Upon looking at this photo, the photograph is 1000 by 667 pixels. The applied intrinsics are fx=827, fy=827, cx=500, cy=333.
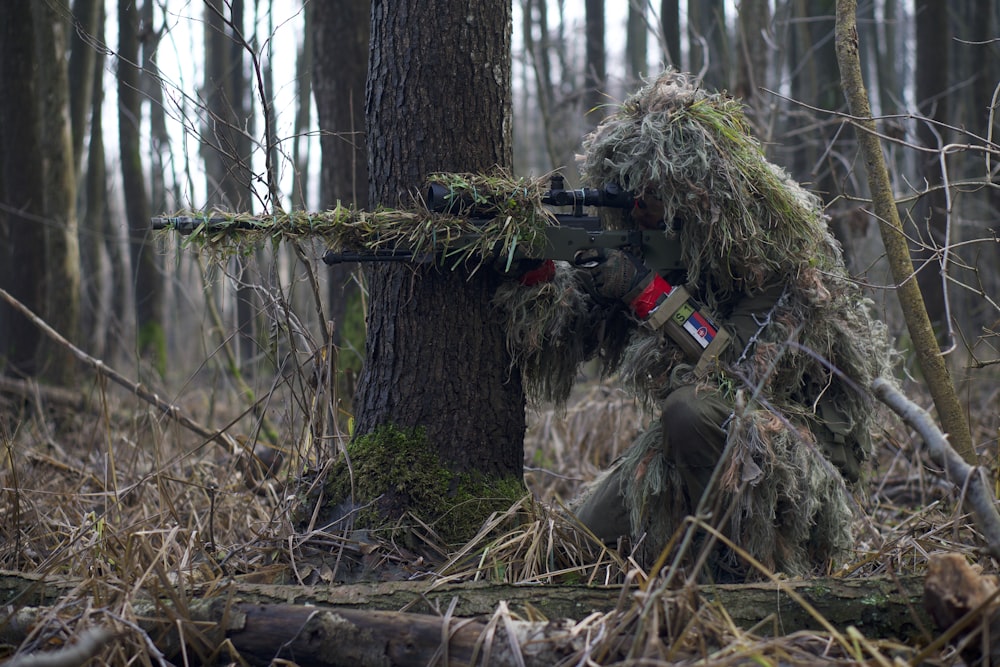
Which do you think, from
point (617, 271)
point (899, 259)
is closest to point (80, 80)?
point (617, 271)

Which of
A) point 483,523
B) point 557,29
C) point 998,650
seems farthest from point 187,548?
point 557,29

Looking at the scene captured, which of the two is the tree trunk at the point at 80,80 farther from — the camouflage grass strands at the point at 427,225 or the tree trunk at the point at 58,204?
the camouflage grass strands at the point at 427,225

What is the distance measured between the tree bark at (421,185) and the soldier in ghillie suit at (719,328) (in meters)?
0.19

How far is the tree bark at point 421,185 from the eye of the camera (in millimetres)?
3133

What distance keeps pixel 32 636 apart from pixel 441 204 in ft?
6.04

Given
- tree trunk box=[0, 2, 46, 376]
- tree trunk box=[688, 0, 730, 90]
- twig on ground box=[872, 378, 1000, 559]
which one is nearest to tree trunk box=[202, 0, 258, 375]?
tree trunk box=[0, 2, 46, 376]

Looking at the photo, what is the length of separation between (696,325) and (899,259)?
34.2 inches

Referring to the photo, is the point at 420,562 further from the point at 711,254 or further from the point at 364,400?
the point at 711,254

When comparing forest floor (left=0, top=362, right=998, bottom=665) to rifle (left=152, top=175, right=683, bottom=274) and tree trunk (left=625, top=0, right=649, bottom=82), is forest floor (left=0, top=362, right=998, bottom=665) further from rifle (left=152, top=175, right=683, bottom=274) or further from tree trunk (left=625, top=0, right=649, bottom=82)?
tree trunk (left=625, top=0, right=649, bottom=82)

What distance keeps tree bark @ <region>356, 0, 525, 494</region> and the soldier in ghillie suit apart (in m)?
0.19

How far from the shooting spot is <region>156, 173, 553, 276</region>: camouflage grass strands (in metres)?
2.89

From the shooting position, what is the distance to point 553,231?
121 inches

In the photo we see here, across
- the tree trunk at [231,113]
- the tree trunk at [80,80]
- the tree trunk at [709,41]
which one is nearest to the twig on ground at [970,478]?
the tree trunk at [231,113]

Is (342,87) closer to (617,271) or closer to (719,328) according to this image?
(617,271)
